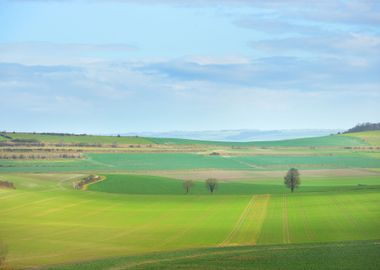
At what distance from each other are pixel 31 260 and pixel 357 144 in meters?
140

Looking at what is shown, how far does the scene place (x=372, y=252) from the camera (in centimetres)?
3581

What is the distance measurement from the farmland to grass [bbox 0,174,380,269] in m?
0.10

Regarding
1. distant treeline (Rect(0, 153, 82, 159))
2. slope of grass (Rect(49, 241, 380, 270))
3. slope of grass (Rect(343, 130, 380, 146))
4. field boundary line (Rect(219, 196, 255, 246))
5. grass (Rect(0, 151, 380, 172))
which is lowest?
field boundary line (Rect(219, 196, 255, 246))

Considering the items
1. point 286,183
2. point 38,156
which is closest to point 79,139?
point 38,156

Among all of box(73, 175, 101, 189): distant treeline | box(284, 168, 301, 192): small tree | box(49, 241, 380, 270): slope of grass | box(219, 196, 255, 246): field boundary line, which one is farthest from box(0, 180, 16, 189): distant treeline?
box(49, 241, 380, 270): slope of grass

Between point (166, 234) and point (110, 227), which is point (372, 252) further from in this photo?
point (110, 227)

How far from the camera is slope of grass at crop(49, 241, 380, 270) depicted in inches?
1299

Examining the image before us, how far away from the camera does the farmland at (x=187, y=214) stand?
127ft

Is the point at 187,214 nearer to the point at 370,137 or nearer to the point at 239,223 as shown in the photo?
the point at 239,223

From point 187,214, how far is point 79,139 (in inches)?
4647

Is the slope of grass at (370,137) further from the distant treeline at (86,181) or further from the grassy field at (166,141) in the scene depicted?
the distant treeline at (86,181)

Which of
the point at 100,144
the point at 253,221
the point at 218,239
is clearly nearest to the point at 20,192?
the point at 253,221

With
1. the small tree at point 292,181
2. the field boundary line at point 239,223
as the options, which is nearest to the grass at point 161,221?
the field boundary line at point 239,223

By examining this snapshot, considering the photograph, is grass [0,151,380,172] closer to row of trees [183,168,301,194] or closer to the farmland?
the farmland
